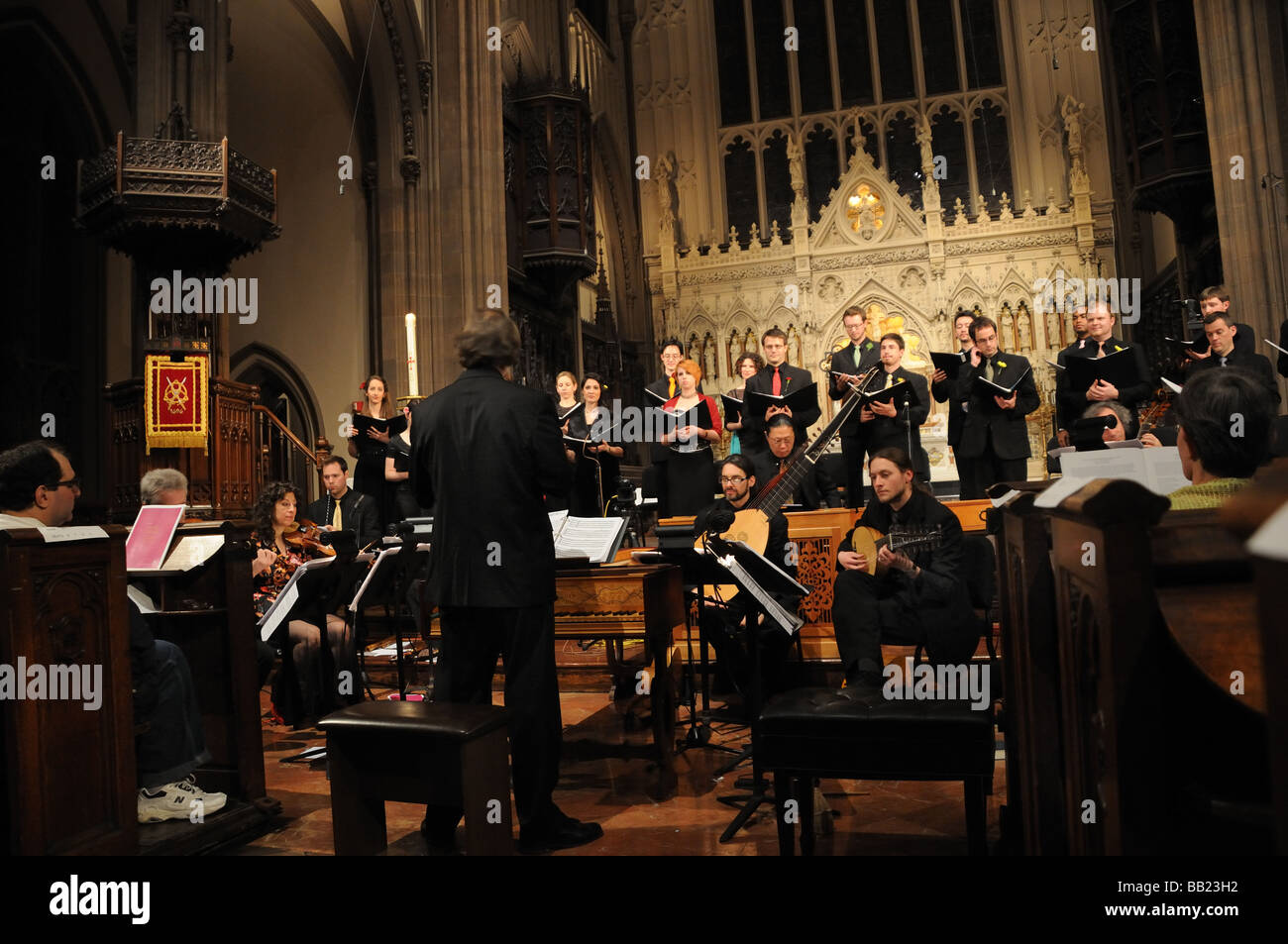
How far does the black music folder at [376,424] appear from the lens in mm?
7125

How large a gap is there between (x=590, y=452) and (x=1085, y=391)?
3.32 m

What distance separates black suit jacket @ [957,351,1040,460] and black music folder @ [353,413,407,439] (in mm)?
4168

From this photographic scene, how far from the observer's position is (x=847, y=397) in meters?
6.37

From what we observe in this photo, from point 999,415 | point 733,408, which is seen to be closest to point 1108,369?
point 999,415

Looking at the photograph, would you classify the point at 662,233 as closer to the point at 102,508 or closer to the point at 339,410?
the point at 339,410

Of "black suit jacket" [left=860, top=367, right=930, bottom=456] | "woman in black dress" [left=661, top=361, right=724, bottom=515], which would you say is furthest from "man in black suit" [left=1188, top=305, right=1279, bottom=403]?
"woman in black dress" [left=661, top=361, right=724, bottom=515]

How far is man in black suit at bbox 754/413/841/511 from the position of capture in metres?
6.20

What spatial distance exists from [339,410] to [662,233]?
29.1 ft

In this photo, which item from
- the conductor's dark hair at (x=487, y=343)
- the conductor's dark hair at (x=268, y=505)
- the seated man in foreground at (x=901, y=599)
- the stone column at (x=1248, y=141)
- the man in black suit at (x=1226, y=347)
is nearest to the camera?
the conductor's dark hair at (x=487, y=343)

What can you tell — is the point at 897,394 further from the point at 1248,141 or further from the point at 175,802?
the point at 1248,141

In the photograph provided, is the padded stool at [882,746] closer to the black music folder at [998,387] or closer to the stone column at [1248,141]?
the black music folder at [998,387]

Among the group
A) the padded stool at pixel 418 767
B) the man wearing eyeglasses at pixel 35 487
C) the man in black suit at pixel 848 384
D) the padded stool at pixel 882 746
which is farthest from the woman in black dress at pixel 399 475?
the padded stool at pixel 882 746

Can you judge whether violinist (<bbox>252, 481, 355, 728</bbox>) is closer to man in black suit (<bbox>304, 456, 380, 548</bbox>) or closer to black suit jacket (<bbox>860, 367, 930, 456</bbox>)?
man in black suit (<bbox>304, 456, 380, 548</bbox>)
